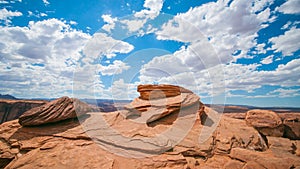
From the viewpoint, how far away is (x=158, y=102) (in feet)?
41.3

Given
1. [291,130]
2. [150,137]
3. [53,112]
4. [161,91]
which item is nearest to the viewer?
[150,137]

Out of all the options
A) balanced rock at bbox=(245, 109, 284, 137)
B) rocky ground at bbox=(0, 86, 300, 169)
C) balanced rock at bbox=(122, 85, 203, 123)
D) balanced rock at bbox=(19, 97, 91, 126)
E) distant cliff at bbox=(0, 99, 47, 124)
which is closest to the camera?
rocky ground at bbox=(0, 86, 300, 169)

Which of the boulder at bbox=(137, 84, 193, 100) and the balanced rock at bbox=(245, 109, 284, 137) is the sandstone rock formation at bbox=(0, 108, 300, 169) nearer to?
the balanced rock at bbox=(245, 109, 284, 137)

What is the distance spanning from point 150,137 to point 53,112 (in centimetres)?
618

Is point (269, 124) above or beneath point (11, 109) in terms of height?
above

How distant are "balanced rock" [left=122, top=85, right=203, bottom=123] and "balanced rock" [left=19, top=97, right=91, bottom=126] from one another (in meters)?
3.30

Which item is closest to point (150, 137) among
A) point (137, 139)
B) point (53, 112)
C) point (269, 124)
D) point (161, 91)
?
point (137, 139)

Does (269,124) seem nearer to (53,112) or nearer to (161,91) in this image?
(161,91)

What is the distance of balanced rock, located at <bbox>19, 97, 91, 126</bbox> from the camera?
32.0ft

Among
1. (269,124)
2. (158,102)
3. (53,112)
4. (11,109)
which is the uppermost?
(158,102)

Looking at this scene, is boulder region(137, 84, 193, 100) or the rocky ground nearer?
the rocky ground

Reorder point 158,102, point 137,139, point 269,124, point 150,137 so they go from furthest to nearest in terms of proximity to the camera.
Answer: point 158,102
point 269,124
point 150,137
point 137,139

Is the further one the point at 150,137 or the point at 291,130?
the point at 291,130

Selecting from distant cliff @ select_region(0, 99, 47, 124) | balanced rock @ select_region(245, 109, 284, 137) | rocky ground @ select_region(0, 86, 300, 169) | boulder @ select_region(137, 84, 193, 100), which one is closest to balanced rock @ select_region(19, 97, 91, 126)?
rocky ground @ select_region(0, 86, 300, 169)
